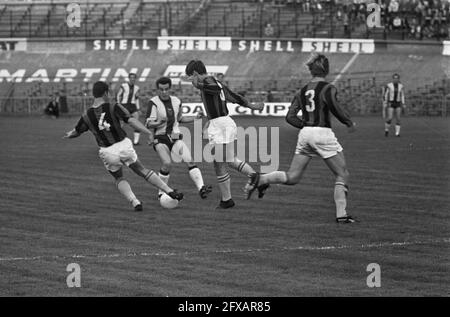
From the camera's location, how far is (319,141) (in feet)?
45.5

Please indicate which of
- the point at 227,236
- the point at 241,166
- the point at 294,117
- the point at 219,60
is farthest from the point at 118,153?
the point at 219,60

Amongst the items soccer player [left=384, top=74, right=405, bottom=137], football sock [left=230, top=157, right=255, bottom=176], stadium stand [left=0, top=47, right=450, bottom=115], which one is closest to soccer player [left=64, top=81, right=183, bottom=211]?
football sock [left=230, top=157, right=255, bottom=176]

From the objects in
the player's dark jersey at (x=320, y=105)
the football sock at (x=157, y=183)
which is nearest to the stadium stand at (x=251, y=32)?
the football sock at (x=157, y=183)

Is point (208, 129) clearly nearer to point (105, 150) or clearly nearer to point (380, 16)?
point (105, 150)

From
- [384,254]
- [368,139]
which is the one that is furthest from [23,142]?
[384,254]

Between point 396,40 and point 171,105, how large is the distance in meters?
38.7

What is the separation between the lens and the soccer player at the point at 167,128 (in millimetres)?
17406

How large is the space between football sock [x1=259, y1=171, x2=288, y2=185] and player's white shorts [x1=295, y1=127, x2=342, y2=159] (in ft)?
1.88

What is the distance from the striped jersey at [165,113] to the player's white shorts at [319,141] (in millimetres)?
3950

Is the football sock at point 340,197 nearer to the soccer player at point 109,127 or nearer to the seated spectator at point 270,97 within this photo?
the soccer player at point 109,127

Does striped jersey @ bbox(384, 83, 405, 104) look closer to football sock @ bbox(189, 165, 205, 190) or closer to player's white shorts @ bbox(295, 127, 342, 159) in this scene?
football sock @ bbox(189, 165, 205, 190)

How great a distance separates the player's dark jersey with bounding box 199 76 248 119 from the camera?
51.7ft

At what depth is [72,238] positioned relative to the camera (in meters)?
13.2

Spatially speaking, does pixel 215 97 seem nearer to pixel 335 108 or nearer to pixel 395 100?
pixel 335 108
